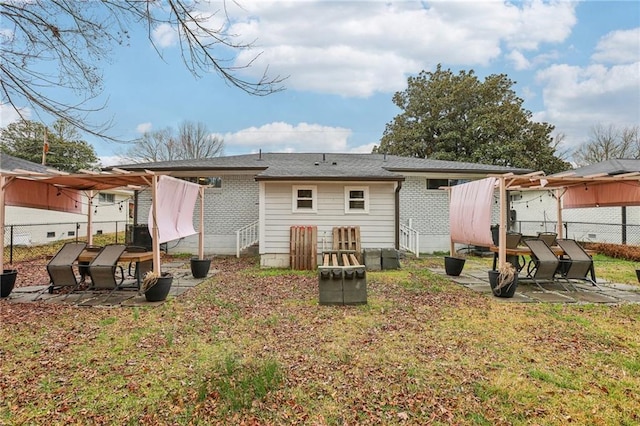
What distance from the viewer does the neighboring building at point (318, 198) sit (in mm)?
10086

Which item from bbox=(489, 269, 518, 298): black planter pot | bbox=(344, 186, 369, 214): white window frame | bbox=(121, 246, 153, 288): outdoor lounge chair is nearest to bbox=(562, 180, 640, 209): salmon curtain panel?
bbox=(489, 269, 518, 298): black planter pot

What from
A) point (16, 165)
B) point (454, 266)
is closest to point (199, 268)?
point (454, 266)

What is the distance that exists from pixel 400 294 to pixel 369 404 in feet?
13.5

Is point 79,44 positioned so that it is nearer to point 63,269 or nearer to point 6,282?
point 63,269

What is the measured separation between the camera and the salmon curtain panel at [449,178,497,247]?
7.14 m

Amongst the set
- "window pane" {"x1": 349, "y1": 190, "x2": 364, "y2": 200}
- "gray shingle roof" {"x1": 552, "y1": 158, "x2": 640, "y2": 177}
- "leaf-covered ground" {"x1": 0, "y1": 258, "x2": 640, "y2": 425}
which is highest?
"gray shingle roof" {"x1": 552, "y1": 158, "x2": 640, "y2": 177}

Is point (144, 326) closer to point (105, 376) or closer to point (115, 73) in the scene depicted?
point (105, 376)

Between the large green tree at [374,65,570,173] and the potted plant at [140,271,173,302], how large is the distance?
2226cm

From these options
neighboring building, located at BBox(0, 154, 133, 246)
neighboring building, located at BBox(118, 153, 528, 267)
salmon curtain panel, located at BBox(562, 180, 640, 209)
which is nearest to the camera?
salmon curtain panel, located at BBox(562, 180, 640, 209)

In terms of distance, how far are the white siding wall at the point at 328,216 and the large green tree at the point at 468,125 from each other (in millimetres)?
15952

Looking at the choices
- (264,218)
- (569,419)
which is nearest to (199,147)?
(264,218)

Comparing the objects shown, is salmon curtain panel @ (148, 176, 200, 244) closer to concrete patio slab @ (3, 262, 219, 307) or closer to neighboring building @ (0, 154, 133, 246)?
concrete patio slab @ (3, 262, 219, 307)

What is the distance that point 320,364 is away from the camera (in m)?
3.56

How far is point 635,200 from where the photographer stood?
7.71m
